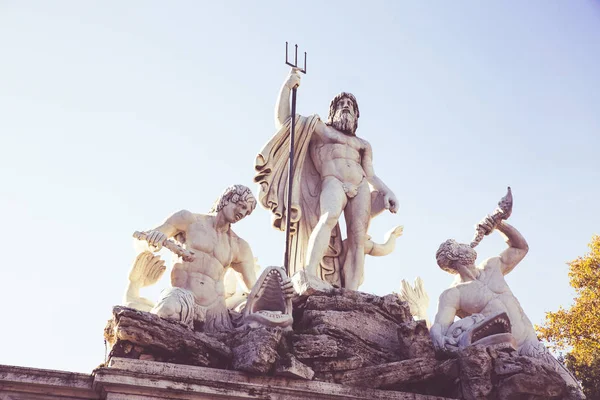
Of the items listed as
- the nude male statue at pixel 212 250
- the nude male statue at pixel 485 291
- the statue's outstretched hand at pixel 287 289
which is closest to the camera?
the statue's outstretched hand at pixel 287 289

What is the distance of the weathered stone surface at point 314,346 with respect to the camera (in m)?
7.26

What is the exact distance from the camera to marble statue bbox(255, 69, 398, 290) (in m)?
9.59

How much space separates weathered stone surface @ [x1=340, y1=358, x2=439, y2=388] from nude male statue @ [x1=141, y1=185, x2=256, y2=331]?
4.48 feet

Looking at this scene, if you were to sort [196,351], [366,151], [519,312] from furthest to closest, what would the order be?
[366,151], [519,312], [196,351]

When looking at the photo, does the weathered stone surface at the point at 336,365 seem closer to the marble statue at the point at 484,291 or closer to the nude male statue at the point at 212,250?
the nude male statue at the point at 212,250

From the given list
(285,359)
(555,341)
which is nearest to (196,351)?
(285,359)

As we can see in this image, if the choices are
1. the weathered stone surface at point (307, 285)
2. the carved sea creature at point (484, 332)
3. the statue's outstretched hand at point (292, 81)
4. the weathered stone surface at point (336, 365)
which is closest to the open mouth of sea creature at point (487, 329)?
the carved sea creature at point (484, 332)

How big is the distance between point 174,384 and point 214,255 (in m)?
1.99

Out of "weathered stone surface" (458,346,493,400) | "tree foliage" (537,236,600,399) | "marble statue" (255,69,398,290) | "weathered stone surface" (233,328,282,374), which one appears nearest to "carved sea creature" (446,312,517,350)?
"weathered stone surface" (458,346,493,400)

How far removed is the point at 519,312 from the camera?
9094mm

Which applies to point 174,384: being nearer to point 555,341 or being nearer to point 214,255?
point 214,255

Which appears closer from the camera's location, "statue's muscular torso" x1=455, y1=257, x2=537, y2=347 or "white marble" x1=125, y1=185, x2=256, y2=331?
"white marble" x1=125, y1=185, x2=256, y2=331

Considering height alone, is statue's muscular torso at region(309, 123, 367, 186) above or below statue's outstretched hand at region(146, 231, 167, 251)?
above

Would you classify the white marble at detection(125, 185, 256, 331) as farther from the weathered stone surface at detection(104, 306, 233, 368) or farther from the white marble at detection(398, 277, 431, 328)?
the white marble at detection(398, 277, 431, 328)
